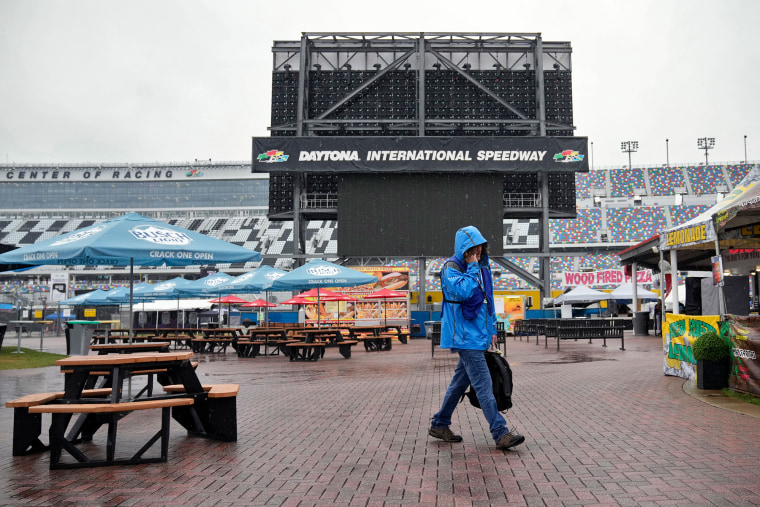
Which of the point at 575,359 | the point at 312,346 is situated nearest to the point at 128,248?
the point at 312,346

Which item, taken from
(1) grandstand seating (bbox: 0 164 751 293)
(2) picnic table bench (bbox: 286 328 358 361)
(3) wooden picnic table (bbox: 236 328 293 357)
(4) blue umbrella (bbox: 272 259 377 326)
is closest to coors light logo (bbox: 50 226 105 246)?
(2) picnic table bench (bbox: 286 328 358 361)

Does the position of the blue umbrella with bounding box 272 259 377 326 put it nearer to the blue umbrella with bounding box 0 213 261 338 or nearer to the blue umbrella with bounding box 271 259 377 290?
the blue umbrella with bounding box 271 259 377 290

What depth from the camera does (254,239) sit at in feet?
231

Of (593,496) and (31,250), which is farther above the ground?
(31,250)

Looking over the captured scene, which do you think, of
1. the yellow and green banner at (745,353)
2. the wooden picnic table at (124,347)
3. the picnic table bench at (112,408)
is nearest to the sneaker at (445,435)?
the picnic table bench at (112,408)

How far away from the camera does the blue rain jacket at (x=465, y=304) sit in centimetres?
546

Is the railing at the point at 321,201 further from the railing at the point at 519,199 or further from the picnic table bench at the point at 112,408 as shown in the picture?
the picnic table bench at the point at 112,408

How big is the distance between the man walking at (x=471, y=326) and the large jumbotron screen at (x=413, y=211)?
29.0 meters

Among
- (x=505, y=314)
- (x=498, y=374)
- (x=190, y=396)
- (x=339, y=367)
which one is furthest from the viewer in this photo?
(x=505, y=314)

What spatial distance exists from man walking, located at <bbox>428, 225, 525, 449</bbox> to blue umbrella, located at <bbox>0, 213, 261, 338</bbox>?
11.0 feet

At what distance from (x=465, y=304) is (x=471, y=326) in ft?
0.59

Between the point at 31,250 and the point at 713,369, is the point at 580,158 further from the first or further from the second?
the point at 31,250

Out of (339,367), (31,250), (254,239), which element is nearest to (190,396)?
(31,250)

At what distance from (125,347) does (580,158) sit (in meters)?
31.3
